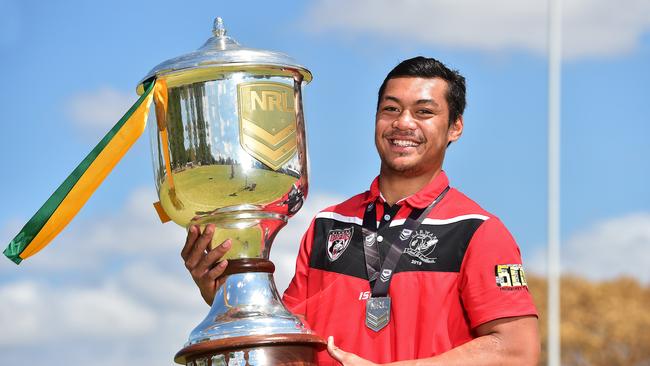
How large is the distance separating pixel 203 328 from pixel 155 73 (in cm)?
80

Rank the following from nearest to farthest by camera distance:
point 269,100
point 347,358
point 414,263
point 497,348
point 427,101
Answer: point 347,358
point 497,348
point 269,100
point 414,263
point 427,101

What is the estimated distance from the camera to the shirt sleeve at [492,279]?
3.73m

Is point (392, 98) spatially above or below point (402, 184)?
above

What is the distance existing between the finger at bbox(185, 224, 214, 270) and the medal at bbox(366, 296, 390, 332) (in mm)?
548

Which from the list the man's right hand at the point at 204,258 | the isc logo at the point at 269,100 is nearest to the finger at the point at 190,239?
the man's right hand at the point at 204,258

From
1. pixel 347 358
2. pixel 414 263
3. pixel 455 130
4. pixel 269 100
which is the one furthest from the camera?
pixel 455 130

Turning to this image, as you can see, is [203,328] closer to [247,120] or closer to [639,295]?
[247,120]

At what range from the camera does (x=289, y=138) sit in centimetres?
383

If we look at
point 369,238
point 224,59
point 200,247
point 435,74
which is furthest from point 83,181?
point 435,74

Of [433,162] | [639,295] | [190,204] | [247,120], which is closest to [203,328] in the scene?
[190,204]

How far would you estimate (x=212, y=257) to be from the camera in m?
3.80

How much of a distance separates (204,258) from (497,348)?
0.94 metres

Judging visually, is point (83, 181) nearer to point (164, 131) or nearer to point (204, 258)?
point (164, 131)

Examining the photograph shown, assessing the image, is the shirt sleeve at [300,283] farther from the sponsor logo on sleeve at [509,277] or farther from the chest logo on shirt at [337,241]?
the sponsor logo on sleeve at [509,277]
